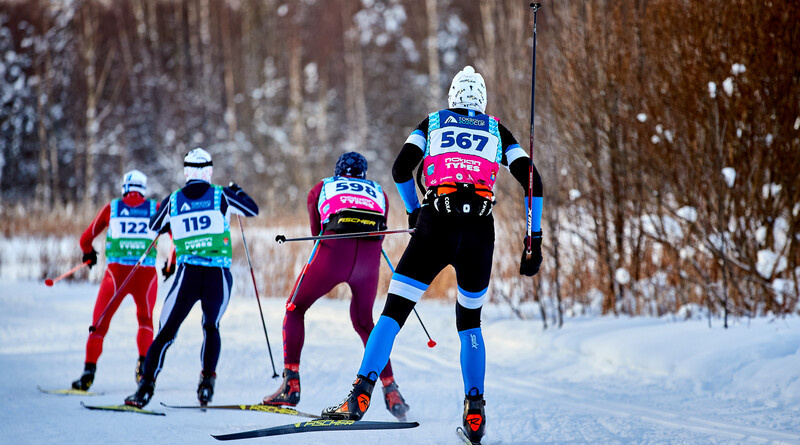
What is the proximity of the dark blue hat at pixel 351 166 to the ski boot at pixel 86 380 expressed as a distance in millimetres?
2838

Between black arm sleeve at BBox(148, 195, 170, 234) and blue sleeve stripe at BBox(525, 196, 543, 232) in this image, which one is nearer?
blue sleeve stripe at BBox(525, 196, 543, 232)

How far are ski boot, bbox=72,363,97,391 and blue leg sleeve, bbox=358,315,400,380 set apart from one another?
3.26 m

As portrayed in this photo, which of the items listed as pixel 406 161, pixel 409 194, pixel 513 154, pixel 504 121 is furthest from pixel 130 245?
pixel 504 121

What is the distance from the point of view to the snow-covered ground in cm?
430

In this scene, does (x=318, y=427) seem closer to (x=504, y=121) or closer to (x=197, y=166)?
(x=197, y=166)

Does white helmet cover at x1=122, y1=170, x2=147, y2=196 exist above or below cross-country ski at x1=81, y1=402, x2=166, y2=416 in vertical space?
above

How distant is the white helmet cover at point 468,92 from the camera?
4.15 metres

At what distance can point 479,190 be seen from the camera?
397cm

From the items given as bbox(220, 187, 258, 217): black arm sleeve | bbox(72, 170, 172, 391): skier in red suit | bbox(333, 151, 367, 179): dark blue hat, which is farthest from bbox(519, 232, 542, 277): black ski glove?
bbox(72, 170, 172, 391): skier in red suit

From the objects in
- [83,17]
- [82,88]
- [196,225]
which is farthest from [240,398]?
[83,17]

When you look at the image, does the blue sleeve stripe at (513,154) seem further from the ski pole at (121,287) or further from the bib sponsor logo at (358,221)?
the ski pole at (121,287)

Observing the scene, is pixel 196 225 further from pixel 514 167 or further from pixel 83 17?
pixel 83 17

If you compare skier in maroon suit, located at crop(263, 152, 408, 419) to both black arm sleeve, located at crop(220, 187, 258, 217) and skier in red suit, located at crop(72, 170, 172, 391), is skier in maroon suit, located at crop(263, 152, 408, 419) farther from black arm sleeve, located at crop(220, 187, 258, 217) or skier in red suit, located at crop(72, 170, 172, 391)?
skier in red suit, located at crop(72, 170, 172, 391)

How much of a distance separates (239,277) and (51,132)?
14349mm
